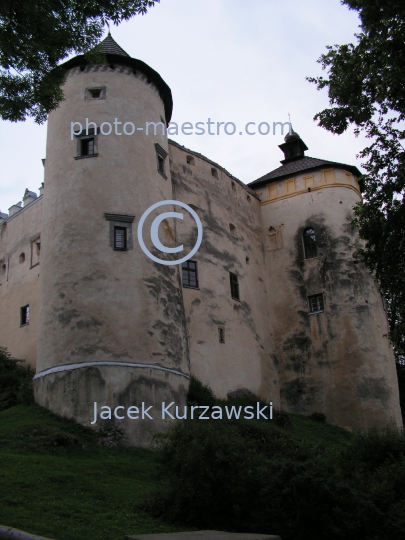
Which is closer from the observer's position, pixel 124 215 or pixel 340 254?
pixel 124 215

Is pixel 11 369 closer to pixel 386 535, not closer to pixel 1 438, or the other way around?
pixel 1 438

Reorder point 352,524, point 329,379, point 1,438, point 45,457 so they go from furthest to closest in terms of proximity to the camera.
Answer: point 329,379 < point 1,438 < point 45,457 < point 352,524

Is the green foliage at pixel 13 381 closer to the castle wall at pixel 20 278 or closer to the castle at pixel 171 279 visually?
the castle at pixel 171 279

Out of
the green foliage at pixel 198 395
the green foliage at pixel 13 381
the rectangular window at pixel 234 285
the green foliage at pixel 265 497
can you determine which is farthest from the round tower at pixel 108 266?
the green foliage at pixel 265 497

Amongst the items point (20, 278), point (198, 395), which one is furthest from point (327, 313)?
point (20, 278)

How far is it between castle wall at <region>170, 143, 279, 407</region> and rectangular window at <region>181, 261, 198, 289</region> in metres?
0.22

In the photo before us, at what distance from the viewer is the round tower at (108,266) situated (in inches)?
813

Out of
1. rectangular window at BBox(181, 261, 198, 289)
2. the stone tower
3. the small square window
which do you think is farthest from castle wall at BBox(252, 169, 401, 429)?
the small square window

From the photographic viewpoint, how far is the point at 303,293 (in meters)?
33.9

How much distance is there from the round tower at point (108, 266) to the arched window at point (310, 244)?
10.3m

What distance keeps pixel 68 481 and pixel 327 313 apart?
837 inches

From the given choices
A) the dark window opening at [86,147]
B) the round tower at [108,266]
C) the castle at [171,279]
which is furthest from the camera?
the dark window opening at [86,147]

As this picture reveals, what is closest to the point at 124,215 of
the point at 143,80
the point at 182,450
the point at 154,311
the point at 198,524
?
the point at 154,311

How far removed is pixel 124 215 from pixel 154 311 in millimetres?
3688
